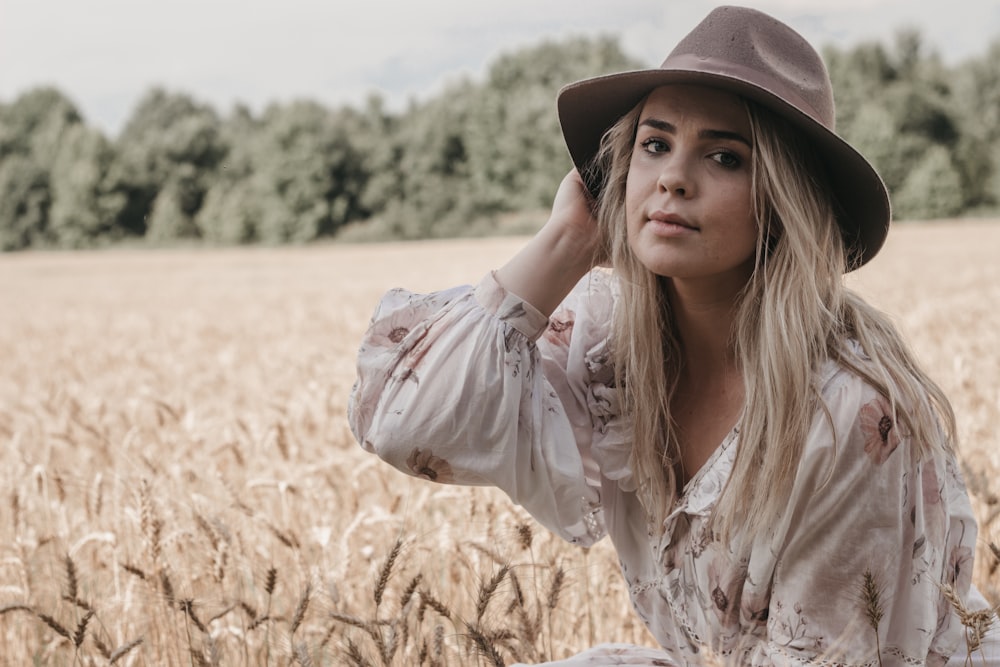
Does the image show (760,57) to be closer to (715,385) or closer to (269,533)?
(715,385)

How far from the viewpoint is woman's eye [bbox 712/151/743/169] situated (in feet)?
5.88

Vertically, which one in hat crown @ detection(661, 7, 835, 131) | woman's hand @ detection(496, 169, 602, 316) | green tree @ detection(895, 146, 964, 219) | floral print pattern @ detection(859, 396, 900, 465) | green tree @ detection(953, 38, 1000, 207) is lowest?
floral print pattern @ detection(859, 396, 900, 465)

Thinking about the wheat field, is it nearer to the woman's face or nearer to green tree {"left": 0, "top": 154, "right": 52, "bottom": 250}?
the woman's face

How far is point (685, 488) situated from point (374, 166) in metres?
52.6

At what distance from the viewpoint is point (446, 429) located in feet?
5.99

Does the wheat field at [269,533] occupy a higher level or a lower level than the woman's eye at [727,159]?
lower

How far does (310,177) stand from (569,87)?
52.1 metres

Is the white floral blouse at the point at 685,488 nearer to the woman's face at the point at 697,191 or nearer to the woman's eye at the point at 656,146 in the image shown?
the woman's face at the point at 697,191

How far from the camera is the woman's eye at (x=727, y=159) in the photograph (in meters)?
1.79

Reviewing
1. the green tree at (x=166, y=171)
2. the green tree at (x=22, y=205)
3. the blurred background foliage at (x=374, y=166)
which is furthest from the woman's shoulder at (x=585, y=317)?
the green tree at (x=22, y=205)

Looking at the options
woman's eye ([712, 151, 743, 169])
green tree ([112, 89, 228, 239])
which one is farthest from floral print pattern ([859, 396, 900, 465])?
green tree ([112, 89, 228, 239])

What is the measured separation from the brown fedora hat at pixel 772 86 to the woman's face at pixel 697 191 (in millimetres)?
52

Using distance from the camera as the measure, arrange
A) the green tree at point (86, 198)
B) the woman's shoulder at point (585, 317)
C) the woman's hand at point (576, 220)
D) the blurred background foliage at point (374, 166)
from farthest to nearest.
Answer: the green tree at point (86, 198)
the blurred background foliage at point (374, 166)
the woman's shoulder at point (585, 317)
the woman's hand at point (576, 220)

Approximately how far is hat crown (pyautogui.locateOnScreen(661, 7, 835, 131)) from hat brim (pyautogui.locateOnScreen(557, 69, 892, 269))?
0.02 meters
